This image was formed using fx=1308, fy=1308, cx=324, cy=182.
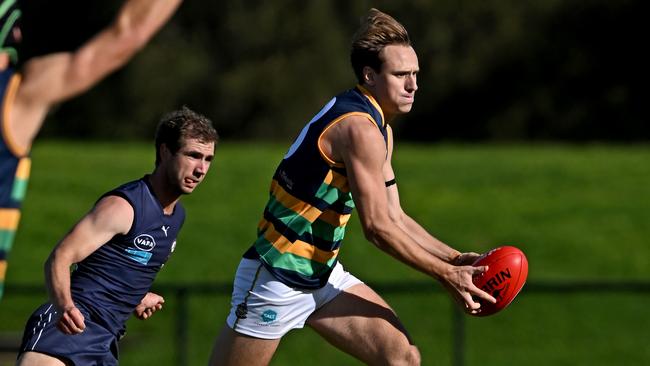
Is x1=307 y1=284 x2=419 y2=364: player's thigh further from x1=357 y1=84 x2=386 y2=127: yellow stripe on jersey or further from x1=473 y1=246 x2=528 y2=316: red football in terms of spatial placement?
x1=357 y1=84 x2=386 y2=127: yellow stripe on jersey

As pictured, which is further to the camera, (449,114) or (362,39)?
(449,114)

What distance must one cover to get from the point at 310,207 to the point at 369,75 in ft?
2.24

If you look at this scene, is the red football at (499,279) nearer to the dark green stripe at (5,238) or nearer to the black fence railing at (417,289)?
the dark green stripe at (5,238)

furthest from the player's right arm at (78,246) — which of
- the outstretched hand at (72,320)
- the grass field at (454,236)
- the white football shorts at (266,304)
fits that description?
the grass field at (454,236)

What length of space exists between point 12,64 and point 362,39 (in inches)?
82.3

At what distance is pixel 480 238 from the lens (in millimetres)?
20062

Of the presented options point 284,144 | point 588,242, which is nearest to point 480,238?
point 588,242

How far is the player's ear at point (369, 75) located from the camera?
243 inches

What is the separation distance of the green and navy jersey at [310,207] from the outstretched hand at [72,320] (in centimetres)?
109

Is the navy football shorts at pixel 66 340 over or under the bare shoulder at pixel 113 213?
under

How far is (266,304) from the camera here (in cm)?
630

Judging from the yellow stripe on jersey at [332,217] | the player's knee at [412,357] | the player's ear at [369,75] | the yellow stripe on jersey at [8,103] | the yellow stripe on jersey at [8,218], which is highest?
the yellow stripe on jersey at [8,103]

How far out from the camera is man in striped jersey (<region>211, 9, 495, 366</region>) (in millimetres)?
5867

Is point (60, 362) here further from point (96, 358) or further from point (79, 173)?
point (79, 173)
